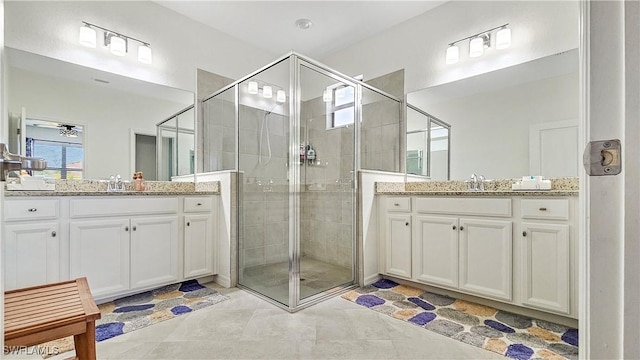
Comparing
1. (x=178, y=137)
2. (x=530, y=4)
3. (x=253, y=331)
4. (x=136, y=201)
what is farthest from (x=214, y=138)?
(x=530, y=4)

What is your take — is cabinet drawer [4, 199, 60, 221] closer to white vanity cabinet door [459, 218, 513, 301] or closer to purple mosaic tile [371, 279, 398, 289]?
purple mosaic tile [371, 279, 398, 289]

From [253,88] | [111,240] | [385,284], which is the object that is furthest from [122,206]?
[385,284]

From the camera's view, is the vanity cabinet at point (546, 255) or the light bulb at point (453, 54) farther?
the light bulb at point (453, 54)

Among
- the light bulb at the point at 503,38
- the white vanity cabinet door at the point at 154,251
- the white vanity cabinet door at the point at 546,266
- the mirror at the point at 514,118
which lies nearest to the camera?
the white vanity cabinet door at the point at 546,266

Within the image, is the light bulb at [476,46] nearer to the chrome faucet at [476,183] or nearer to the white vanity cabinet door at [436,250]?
the chrome faucet at [476,183]

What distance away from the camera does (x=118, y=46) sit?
2.39m

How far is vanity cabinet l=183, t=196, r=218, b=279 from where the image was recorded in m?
2.48

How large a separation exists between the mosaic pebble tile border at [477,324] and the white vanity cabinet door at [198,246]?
1.24 metres

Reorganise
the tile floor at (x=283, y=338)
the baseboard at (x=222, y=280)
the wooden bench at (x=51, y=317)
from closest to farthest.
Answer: the wooden bench at (x=51, y=317) → the tile floor at (x=283, y=338) → the baseboard at (x=222, y=280)

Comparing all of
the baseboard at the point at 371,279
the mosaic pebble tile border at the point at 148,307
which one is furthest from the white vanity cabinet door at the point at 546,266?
the mosaic pebble tile border at the point at 148,307

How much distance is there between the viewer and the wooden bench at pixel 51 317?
93 cm

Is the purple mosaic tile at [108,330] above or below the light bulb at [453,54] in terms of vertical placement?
below

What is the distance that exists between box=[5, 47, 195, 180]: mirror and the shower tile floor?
1.21m

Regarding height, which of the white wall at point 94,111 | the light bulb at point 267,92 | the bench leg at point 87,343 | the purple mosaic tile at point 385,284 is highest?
the light bulb at point 267,92
